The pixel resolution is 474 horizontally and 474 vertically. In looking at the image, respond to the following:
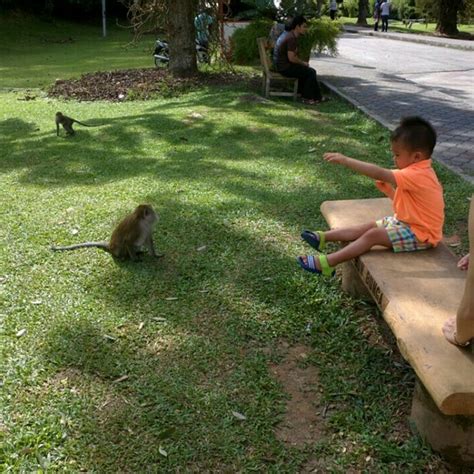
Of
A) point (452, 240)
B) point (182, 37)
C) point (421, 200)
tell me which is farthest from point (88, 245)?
point (182, 37)

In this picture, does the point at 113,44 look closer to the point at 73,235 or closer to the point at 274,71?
the point at 274,71

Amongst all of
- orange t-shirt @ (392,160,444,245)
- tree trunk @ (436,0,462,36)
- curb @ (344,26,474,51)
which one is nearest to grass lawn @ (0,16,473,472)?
orange t-shirt @ (392,160,444,245)

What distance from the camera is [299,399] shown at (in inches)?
122

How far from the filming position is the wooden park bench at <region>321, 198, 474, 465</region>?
231 cm

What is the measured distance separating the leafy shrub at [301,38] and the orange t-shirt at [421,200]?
9688 millimetres

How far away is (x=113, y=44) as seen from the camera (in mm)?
26188

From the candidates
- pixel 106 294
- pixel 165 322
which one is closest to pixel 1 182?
pixel 106 294

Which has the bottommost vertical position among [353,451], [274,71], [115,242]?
[353,451]

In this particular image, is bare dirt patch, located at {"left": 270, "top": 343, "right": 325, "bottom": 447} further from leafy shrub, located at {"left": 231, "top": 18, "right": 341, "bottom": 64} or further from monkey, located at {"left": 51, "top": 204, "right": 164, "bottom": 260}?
leafy shrub, located at {"left": 231, "top": 18, "right": 341, "bottom": 64}

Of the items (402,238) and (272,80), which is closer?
(402,238)

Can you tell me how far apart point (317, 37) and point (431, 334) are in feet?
36.3

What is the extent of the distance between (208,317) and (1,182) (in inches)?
153

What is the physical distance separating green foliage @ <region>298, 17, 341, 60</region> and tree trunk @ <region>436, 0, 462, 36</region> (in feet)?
63.2

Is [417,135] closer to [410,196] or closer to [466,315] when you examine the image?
[410,196]
